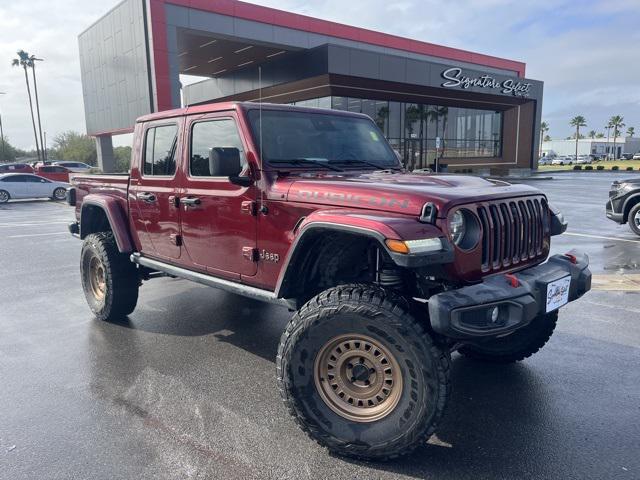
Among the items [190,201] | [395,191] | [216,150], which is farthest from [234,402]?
[395,191]

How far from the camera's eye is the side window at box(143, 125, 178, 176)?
434cm

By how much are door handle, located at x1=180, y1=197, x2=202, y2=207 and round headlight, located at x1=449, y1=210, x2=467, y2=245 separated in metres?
2.03

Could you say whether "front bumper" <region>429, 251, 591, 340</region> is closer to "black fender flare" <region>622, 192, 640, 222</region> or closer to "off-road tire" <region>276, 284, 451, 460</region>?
"off-road tire" <region>276, 284, 451, 460</region>

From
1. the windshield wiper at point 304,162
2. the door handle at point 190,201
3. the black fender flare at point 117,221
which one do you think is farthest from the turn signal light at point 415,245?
the black fender flare at point 117,221

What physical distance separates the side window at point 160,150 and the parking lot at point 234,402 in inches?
64.0

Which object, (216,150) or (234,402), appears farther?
(234,402)

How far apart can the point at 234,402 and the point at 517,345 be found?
225cm

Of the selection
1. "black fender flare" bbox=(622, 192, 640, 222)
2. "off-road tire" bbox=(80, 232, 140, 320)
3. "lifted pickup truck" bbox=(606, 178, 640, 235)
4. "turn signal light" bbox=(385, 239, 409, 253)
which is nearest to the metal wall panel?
"off-road tire" bbox=(80, 232, 140, 320)

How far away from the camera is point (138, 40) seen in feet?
69.0

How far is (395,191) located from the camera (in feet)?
9.47

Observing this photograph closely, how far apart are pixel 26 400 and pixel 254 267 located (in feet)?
6.29

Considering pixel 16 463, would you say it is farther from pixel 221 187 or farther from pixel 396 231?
pixel 396 231

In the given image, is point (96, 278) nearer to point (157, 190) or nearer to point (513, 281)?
point (157, 190)
